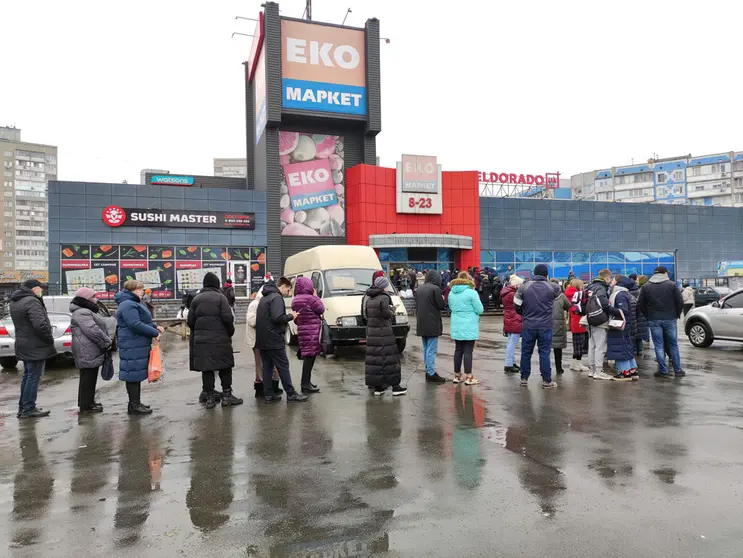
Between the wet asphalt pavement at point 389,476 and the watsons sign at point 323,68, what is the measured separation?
27.8 metres

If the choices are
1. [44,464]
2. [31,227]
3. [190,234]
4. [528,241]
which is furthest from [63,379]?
[31,227]

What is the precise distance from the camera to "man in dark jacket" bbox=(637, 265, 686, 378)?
30.3 ft

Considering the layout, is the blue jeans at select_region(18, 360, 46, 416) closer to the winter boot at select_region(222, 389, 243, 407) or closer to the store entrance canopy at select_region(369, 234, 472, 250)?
the winter boot at select_region(222, 389, 243, 407)

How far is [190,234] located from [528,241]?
23627 millimetres

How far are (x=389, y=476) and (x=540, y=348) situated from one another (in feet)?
15.5

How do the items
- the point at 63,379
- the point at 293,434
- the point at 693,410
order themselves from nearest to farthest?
the point at 293,434, the point at 693,410, the point at 63,379

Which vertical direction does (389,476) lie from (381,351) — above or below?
below

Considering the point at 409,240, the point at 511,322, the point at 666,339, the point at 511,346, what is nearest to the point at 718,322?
the point at 666,339

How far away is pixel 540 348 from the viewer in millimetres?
8617

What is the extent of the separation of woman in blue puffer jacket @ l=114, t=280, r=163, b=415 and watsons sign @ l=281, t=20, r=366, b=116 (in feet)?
89.5

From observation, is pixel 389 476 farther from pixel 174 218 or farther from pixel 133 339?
pixel 174 218

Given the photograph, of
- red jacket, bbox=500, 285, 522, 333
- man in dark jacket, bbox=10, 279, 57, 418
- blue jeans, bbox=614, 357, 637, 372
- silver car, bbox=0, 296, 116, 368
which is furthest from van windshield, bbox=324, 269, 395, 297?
man in dark jacket, bbox=10, 279, 57, 418

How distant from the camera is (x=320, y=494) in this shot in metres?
4.26

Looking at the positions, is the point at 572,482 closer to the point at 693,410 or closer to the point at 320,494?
the point at 320,494
